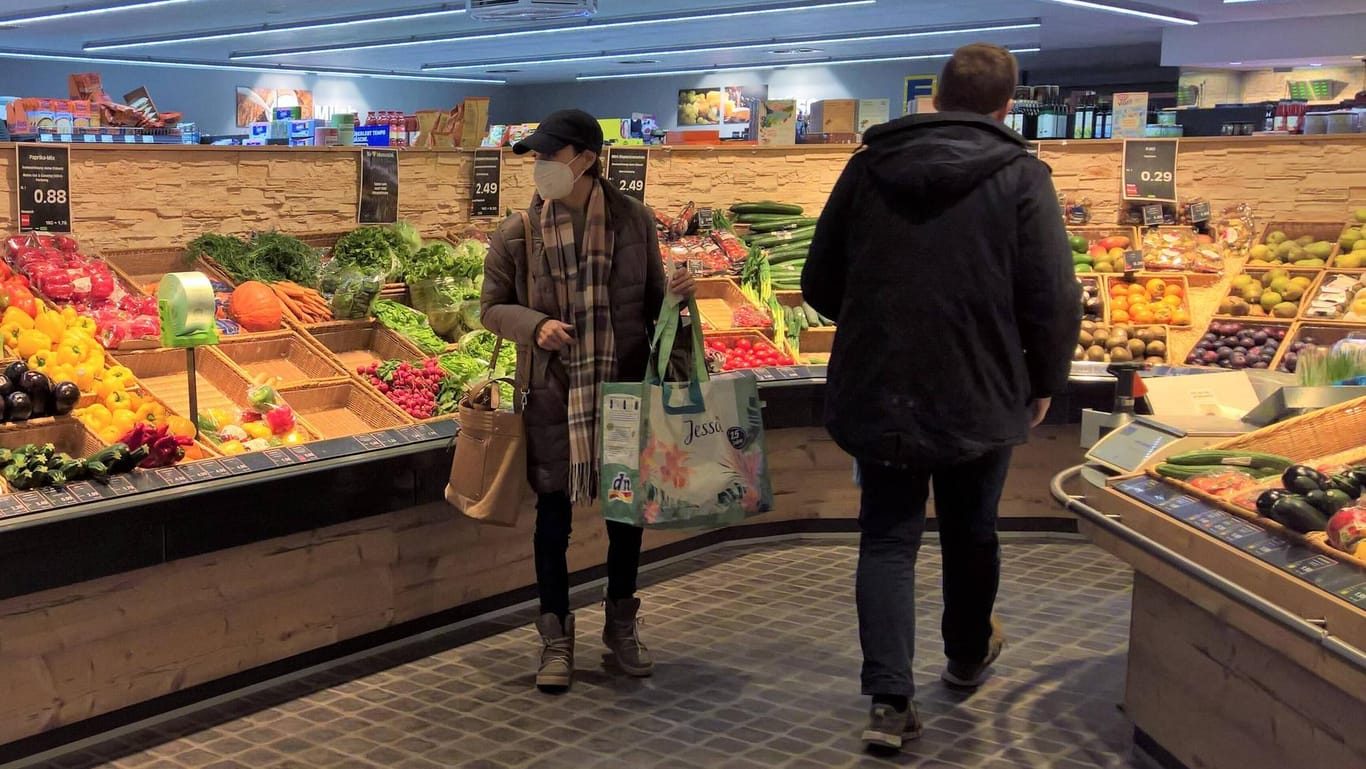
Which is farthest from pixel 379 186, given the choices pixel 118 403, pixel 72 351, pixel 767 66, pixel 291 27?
pixel 767 66

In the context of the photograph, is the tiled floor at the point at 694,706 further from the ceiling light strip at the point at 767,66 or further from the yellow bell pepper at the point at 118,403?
the ceiling light strip at the point at 767,66

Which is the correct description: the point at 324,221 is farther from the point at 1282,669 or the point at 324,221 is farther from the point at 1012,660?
the point at 1282,669

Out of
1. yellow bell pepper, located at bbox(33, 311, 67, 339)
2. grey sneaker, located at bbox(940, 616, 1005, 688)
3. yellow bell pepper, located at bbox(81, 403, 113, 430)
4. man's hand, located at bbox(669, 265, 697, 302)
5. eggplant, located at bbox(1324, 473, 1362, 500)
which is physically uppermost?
man's hand, located at bbox(669, 265, 697, 302)

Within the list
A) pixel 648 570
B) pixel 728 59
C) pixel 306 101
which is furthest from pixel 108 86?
pixel 648 570

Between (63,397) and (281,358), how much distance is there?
129 cm

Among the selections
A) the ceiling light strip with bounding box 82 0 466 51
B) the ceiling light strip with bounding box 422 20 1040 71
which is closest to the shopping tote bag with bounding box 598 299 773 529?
the ceiling light strip with bounding box 82 0 466 51

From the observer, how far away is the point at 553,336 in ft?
12.8

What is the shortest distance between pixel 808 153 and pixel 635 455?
11.8ft

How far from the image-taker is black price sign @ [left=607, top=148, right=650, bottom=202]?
6.85 metres

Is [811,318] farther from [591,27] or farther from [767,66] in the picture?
[767,66]

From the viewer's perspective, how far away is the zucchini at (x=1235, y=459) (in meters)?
3.26

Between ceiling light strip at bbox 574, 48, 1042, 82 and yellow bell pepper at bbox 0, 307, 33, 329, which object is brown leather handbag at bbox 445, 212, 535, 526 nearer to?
yellow bell pepper at bbox 0, 307, 33, 329

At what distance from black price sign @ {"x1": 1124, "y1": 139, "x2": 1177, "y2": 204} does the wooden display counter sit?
367 centimetres

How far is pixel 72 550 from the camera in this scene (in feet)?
11.5
